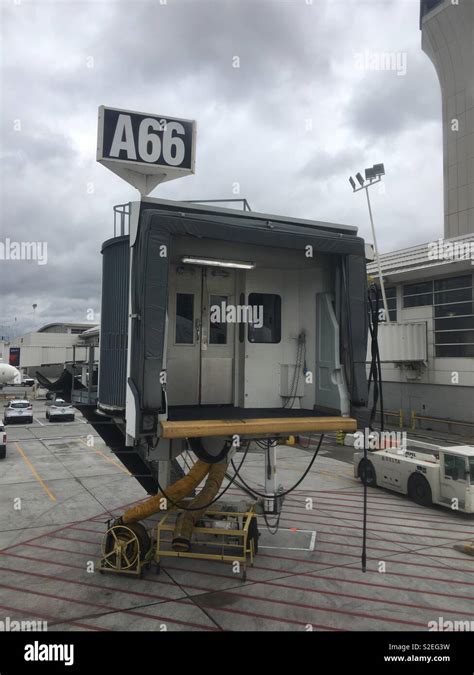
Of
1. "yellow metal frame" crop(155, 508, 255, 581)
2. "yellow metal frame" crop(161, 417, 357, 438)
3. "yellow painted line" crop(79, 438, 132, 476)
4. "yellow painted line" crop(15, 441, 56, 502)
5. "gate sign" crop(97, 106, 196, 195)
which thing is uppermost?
"gate sign" crop(97, 106, 196, 195)

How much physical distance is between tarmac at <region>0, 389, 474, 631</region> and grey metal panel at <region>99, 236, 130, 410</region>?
12.0ft

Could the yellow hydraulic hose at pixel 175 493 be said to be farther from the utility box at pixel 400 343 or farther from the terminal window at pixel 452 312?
the terminal window at pixel 452 312

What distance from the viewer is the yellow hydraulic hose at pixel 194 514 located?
31.4ft

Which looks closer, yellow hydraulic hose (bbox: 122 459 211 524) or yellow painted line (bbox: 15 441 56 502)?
yellow hydraulic hose (bbox: 122 459 211 524)

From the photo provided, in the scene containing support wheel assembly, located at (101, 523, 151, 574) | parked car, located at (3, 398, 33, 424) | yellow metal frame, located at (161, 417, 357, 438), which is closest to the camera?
yellow metal frame, located at (161, 417, 357, 438)

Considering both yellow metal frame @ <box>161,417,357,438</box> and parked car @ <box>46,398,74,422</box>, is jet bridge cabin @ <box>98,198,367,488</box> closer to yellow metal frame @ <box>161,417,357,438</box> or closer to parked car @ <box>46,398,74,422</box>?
yellow metal frame @ <box>161,417,357,438</box>

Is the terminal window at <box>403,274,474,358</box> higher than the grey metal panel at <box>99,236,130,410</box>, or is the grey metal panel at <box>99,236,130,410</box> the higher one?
the terminal window at <box>403,274,474,358</box>

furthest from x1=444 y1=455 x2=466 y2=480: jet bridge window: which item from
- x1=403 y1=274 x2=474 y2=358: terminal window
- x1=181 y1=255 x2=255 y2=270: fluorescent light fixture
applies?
x1=403 y1=274 x2=474 y2=358: terminal window

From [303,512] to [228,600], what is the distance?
5787mm

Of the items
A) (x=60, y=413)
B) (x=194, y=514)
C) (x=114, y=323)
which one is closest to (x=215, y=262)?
(x=114, y=323)

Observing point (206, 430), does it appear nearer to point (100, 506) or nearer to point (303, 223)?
point (303, 223)

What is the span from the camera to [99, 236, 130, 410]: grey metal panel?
8.42m

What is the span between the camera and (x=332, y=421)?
835cm
